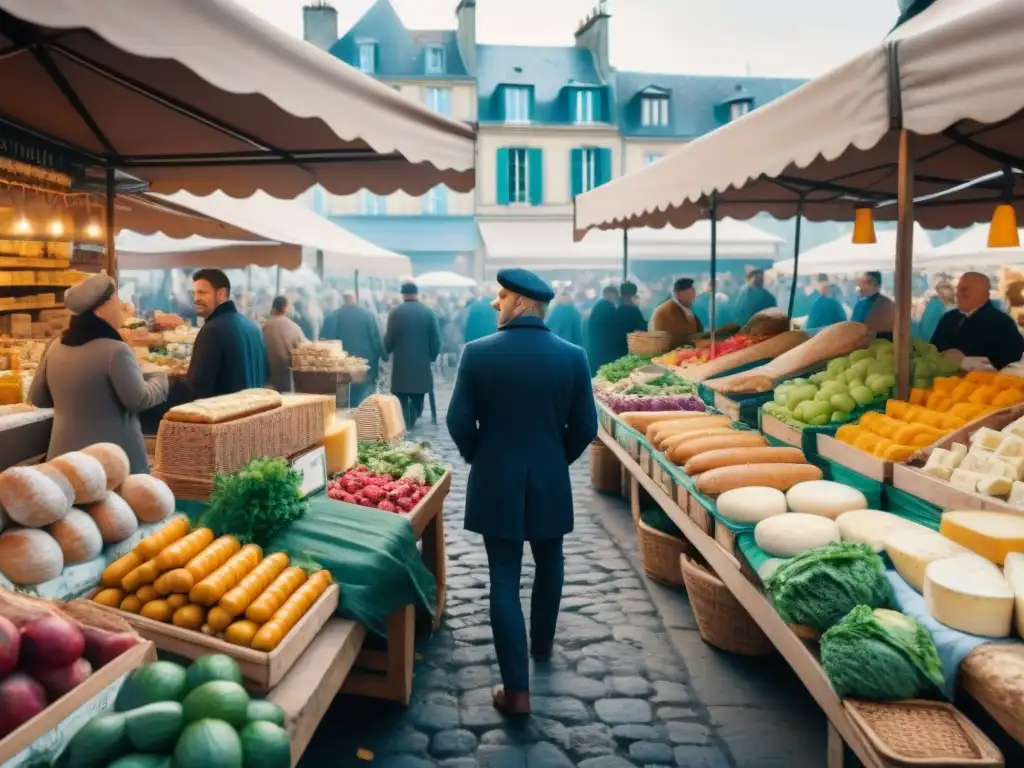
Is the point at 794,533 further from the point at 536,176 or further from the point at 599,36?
the point at 599,36

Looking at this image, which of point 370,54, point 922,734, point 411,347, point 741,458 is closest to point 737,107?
point 370,54

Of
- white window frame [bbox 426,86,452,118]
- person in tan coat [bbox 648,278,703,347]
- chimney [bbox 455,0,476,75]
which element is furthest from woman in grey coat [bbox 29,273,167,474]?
chimney [bbox 455,0,476,75]

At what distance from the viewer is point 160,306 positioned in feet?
83.5

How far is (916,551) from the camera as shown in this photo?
9.98 feet

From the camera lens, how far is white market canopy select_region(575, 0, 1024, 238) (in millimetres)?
3005

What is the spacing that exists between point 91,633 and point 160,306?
82.0 ft

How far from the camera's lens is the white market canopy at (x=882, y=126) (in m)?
3.01

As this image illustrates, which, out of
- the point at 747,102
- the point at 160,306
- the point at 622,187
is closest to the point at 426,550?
the point at 622,187

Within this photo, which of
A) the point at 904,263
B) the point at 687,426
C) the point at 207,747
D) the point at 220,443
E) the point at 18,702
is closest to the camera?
the point at 18,702

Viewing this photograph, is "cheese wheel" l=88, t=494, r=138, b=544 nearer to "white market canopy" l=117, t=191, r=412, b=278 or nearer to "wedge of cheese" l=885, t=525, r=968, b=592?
"wedge of cheese" l=885, t=525, r=968, b=592

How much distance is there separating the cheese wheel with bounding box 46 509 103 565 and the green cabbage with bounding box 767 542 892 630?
2411 mm

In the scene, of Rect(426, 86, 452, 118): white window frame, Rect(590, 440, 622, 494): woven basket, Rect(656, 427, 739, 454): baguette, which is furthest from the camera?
Rect(426, 86, 452, 118): white window frame

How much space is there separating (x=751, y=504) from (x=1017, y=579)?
55.1 inches

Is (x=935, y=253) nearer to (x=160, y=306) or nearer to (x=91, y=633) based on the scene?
(x=91, y=633)
